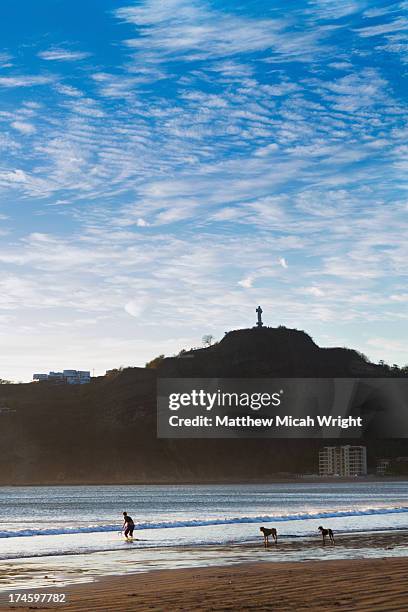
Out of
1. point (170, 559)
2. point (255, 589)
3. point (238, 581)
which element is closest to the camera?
point (255, 589)

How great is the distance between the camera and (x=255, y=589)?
23109mm

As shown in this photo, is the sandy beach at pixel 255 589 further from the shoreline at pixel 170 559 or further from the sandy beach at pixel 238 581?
the shoreline at pixel 170 559

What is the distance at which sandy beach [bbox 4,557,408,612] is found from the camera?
20.0 meters

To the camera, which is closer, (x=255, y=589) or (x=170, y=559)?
(x=255, y=589)

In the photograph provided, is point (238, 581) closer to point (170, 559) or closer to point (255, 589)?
point (255, 589)

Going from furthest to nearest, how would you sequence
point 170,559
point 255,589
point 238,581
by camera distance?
1. point 170,559
2. point 238,581
3. point 255,589

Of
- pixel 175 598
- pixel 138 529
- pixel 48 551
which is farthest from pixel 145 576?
pixel 138 529

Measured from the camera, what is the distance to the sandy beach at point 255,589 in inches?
786

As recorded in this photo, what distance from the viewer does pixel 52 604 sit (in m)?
20.5

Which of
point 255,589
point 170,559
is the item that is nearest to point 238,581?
point 255,589

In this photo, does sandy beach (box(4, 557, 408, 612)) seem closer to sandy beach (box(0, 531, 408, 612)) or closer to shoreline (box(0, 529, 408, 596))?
sandy beach (box(0, 531, 408, 612))

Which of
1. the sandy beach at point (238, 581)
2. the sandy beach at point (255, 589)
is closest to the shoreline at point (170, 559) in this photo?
the sandy beach at point (238, 581)

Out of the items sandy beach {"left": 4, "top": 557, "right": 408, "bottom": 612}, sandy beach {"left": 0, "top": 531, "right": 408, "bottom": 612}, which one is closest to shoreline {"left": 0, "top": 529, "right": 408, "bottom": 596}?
sandy beach {"left": 0, "top": 531, "right": 408, "bottom": 612}

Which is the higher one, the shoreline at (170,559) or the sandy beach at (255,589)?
the sandy beach at (255,589)
